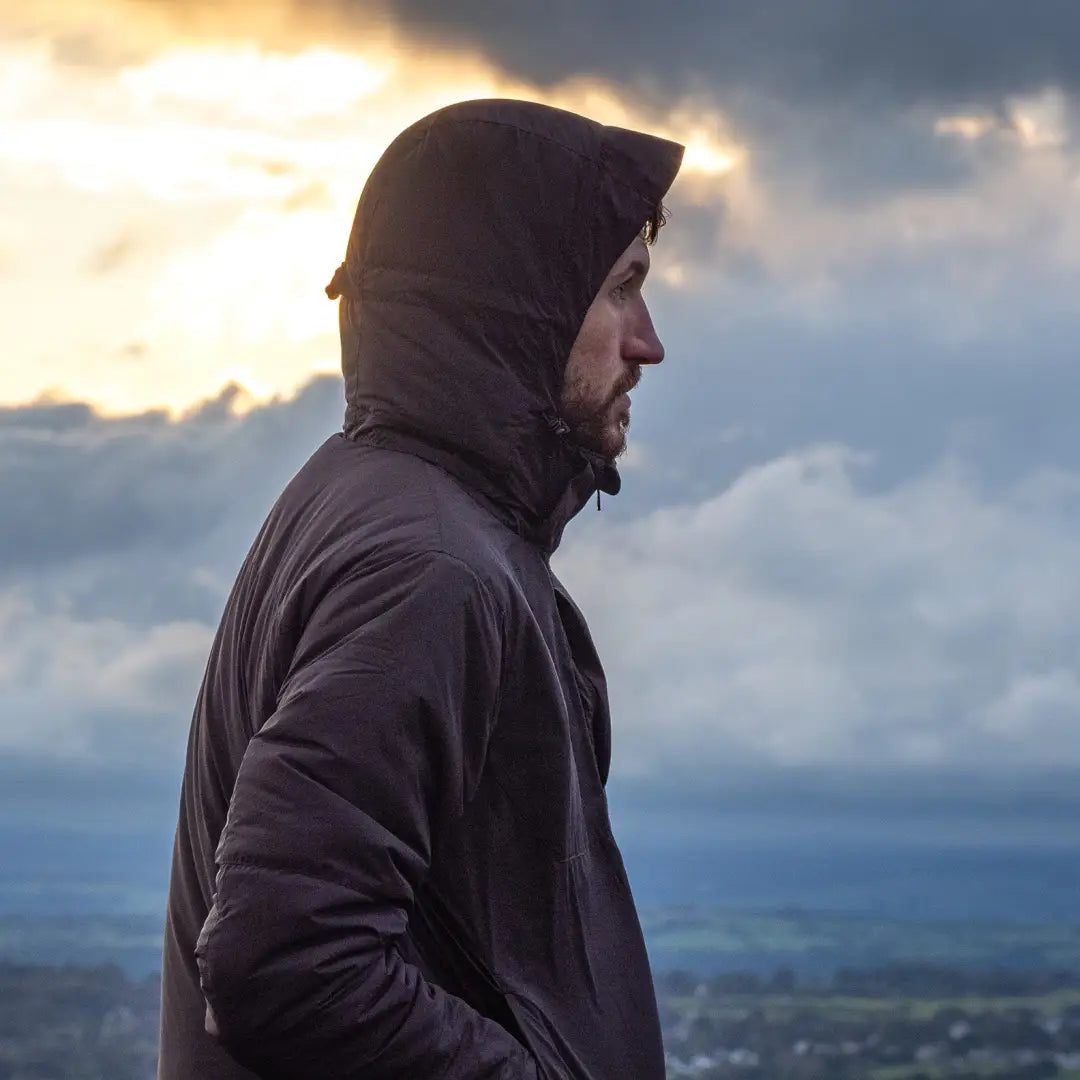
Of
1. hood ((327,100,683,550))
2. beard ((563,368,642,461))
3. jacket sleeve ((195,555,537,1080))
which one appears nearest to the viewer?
jacket sleeve ((195,555,537,1080))

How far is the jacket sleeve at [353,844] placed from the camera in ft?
7.77

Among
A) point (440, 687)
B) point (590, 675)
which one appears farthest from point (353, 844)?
point (590, 675)

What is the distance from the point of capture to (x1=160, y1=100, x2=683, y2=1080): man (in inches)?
94.7

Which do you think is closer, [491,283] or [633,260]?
[491,283]

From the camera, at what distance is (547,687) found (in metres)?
2.70

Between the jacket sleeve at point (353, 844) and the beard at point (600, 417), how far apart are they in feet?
1.68

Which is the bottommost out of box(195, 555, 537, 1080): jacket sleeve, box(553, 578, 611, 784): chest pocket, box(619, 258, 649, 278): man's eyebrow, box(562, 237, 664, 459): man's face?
box(195, 555, 537, 1080): jacket sleeve

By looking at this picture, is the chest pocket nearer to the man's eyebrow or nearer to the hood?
the hood

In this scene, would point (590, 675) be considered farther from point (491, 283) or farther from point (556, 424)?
point (491, 283)

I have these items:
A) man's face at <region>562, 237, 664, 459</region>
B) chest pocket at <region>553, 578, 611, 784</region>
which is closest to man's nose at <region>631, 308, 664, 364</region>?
man's face at <region>562, 237, 664, 459</region>

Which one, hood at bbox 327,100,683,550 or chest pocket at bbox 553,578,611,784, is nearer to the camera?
hood at bbox 327,100,683,550

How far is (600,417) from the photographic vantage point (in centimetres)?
301

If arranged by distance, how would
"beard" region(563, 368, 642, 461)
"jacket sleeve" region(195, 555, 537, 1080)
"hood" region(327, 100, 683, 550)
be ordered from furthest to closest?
1. "beard" region(563, 368, 642, 461)
2. "hood" region(327, 100, 683, 550)
3. "jacket sleeve" region(195, 555, 537, 1080)

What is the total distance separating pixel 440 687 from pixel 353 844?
0.26 m
